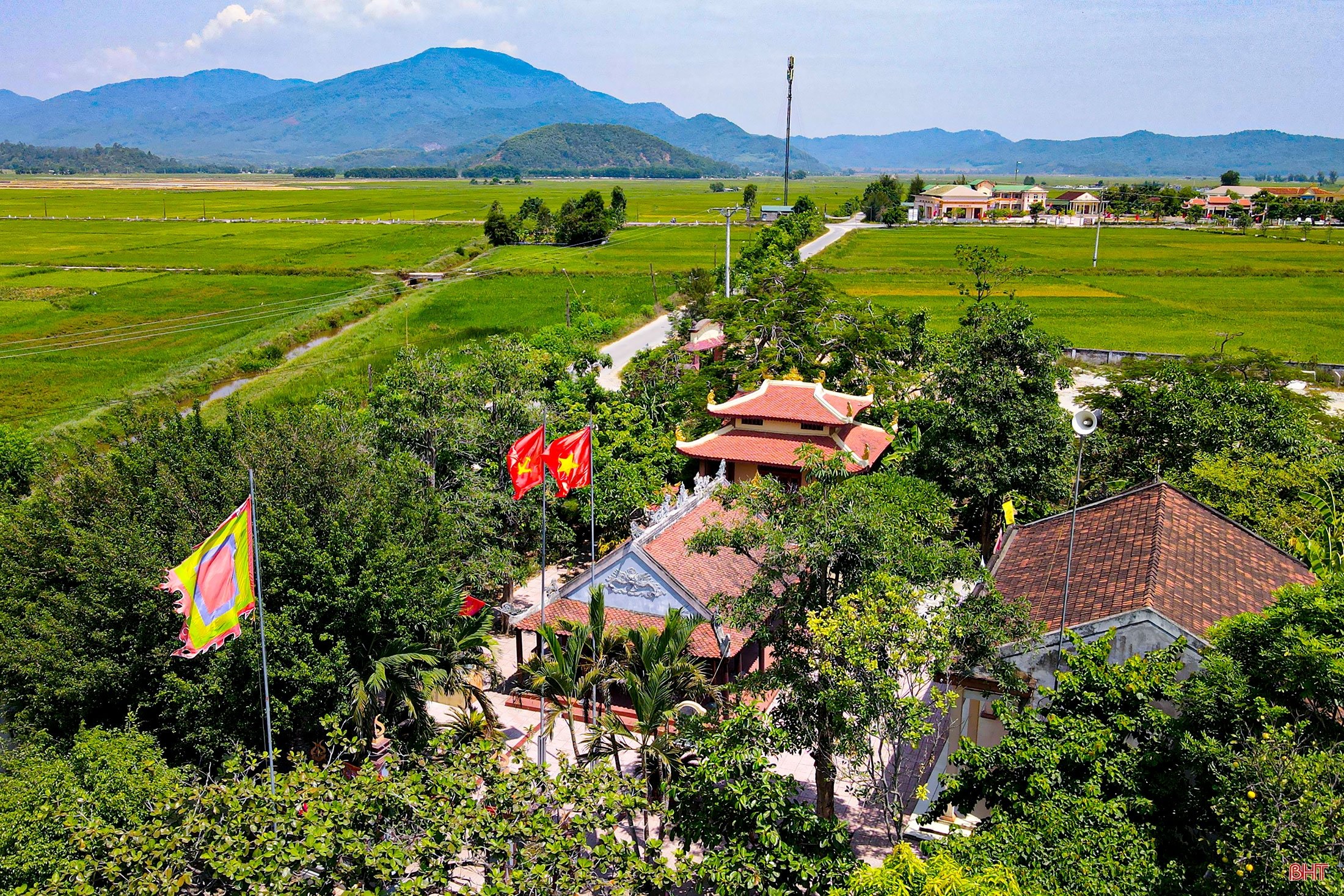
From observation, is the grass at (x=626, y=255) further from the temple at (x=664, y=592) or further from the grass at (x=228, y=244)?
the temple at (x=664, y=592)

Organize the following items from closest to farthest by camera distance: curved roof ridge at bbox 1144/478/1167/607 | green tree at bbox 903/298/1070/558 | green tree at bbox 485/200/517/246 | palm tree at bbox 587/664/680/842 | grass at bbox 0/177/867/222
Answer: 1. palm tree at bbox 587/664/680/842
2. curved roof ridge at bbox 1144/478/1167/607
3. green tree at bbox 903/298/1070/558
4. green tree at bbox 485/200/517/246
5. grass at bbox 0/177/867/222

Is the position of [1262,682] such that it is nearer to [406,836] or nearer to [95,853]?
[406,836]

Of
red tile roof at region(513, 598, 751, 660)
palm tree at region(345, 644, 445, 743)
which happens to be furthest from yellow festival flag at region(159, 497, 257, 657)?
red tile roof at region(513, 598, 751, 660)

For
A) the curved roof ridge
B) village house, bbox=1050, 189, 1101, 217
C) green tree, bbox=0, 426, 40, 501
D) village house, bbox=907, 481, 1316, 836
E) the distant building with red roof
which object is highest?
village house, bbox=1050, 189, 1101, 217

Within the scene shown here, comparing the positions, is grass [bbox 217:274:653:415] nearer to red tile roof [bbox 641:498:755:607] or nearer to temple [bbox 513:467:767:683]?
red tile roof [bbox 641:498:755:607]

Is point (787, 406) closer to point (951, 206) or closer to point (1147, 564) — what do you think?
point (1147, 564)

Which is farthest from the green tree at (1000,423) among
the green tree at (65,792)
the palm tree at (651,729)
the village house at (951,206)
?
the village house at (951,206)

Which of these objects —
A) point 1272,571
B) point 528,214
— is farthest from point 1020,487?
point 528,214
